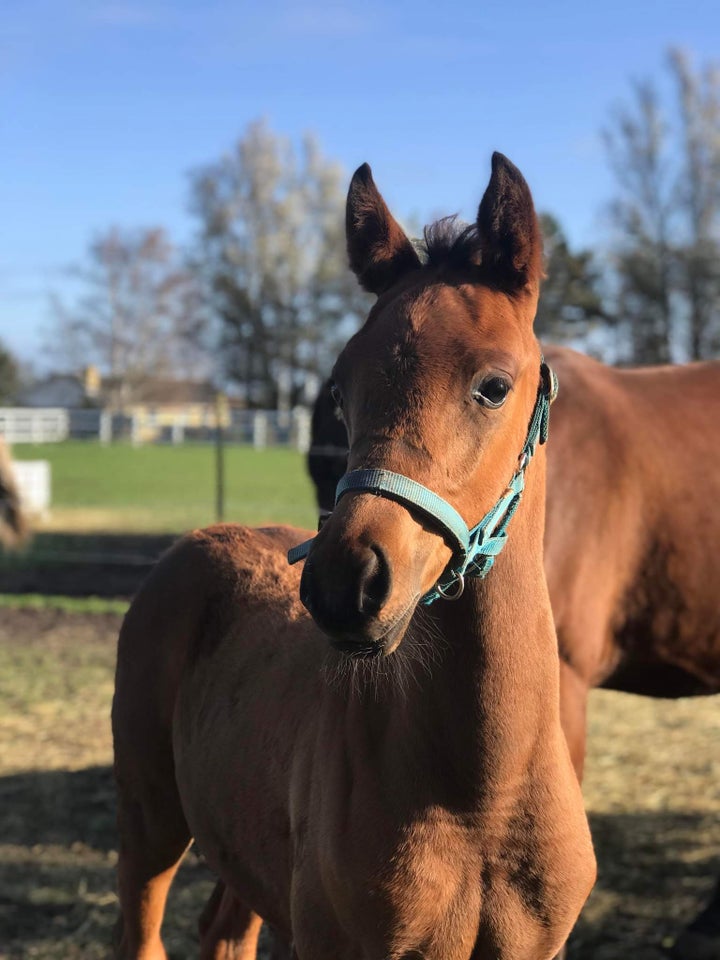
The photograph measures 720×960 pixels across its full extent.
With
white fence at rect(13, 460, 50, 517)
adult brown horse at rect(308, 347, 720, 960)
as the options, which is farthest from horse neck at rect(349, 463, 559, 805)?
white fence at rect(13, 460, 50, 517)

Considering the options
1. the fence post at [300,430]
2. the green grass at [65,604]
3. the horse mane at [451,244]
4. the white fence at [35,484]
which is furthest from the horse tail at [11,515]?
the fence post at [300,430]

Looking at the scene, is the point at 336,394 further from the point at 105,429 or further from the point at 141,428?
the point at 141,428

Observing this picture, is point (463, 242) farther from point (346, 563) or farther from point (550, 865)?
point (550, 865)

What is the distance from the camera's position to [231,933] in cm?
287

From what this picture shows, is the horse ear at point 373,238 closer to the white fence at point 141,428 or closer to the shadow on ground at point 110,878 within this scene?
the shadow on ground at point 110,878

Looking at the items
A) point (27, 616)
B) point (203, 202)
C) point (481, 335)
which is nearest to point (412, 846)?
point (481, 335)

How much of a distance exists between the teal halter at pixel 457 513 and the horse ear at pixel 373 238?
37cm

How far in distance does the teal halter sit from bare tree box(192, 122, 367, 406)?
3700 centimetres

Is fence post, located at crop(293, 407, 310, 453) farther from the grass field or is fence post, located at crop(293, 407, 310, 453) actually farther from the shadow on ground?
the shadow on ground

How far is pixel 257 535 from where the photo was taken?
3.04 meters

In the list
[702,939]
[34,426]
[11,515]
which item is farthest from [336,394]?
[34,426]

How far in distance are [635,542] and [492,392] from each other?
2.02m

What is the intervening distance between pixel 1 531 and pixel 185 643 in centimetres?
255

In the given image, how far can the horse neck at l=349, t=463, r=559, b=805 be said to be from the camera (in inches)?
71.5
